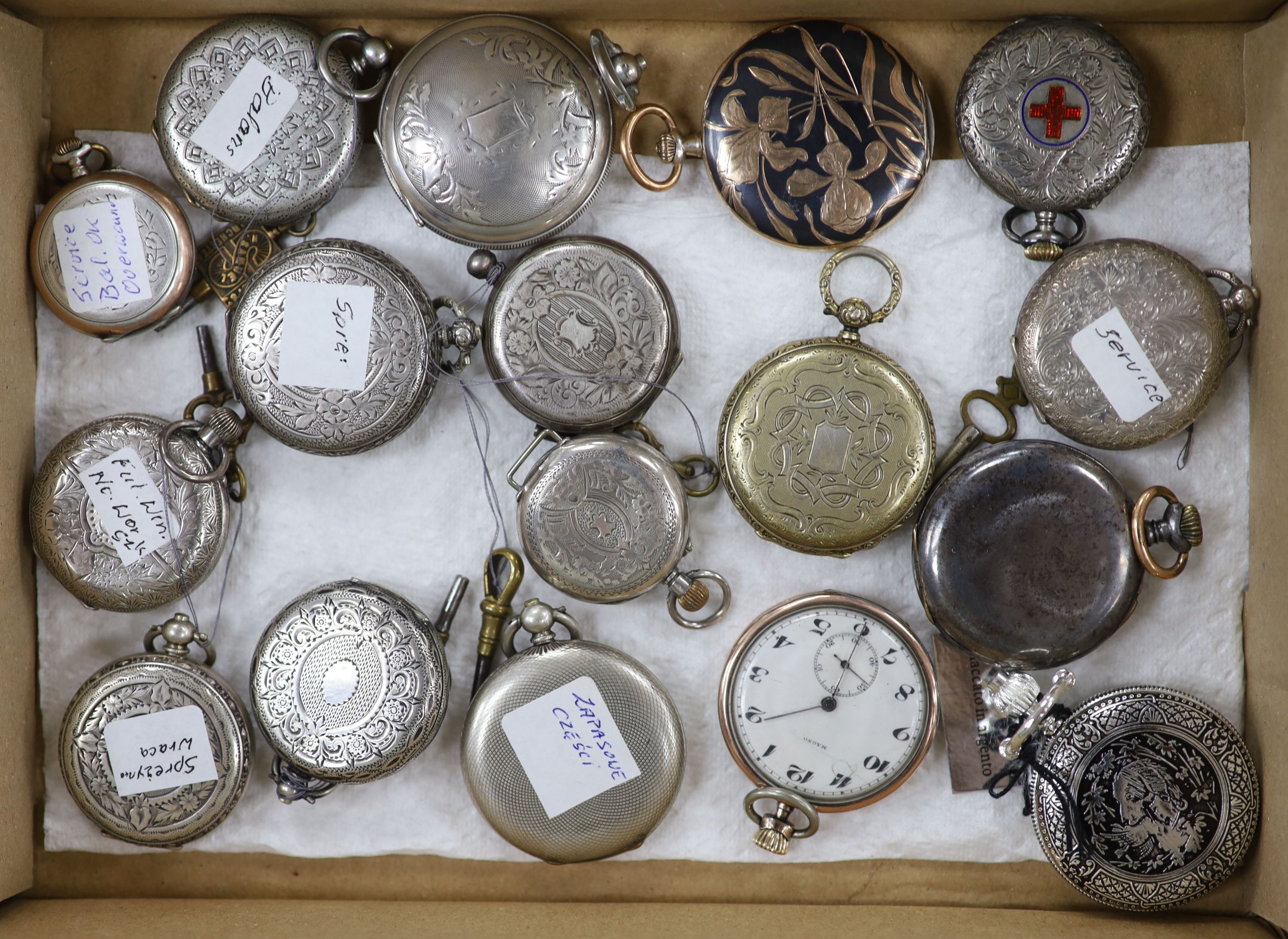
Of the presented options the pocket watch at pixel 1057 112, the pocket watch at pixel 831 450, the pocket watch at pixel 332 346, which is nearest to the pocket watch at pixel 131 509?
the pocket watch at pixel 332 346

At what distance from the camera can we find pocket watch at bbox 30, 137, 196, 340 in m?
1.64

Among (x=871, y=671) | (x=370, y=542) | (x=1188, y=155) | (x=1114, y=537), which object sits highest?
(x=1188, y=155)

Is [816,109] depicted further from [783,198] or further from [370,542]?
[370,542]

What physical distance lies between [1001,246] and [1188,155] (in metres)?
0.39

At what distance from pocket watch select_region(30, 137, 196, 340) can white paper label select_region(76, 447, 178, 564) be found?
0.27 m

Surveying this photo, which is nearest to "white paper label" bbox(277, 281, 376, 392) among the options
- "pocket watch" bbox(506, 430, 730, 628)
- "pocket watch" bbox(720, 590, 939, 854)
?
"pocket watch" bbox(506, 430, 730, 628)

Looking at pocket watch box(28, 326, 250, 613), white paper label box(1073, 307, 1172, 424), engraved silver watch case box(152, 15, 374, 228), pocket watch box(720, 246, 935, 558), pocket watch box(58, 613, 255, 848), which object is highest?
engraved silver watch case box(152, 15, 374, 228)

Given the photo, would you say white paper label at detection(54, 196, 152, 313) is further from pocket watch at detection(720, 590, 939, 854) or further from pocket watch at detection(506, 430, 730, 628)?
pocket watch at detection(720, 590, 939, 854)

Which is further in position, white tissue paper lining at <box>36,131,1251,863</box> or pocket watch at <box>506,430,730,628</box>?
white tissue paper lining at <box>36,131,1251,863</box>

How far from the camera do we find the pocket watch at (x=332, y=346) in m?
1.59

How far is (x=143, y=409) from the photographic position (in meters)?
1.74

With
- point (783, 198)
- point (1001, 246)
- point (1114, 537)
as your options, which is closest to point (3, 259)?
point (783, 198)

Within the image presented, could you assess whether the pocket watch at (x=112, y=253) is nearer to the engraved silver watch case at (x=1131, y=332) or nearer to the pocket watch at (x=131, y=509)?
the pocket watch at (x=131, y=509)

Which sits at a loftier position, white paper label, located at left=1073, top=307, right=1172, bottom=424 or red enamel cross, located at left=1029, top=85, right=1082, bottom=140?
red enamel cross, located at left=1029, top=85, right=1082, bottom=140
